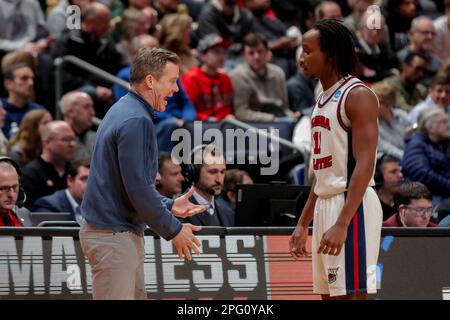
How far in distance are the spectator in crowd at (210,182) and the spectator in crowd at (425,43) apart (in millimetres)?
5180

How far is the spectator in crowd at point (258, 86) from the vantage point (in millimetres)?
11773

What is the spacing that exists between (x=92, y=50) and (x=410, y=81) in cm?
370

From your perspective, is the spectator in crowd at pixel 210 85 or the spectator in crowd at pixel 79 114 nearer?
the spectator in crowd at pixel 79 114

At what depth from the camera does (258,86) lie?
39.2ft

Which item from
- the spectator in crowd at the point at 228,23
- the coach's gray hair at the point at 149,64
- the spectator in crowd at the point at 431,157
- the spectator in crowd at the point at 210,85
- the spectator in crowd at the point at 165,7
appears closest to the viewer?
the coach's gray hair at the point at 149,64

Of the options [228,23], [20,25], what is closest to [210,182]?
[20,25]

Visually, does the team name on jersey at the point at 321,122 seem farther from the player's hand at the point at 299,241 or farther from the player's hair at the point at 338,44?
the player's hand at the point at 299,241

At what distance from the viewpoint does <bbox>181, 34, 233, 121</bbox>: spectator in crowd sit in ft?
37.8

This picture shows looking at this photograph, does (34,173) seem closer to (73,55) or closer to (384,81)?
(73,55)

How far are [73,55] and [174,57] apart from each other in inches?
257

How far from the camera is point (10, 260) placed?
22.4 feet

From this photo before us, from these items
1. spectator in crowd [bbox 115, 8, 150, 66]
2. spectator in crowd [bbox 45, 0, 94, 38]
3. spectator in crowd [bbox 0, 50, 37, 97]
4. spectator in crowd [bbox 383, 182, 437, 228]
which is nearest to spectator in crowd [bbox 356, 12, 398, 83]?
spectator in crowd [bbox 115, 8, 150, 66]

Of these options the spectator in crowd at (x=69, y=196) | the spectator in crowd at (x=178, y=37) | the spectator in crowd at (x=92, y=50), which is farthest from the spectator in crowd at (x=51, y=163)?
the spectator in crowd at (x=178, y=37)
